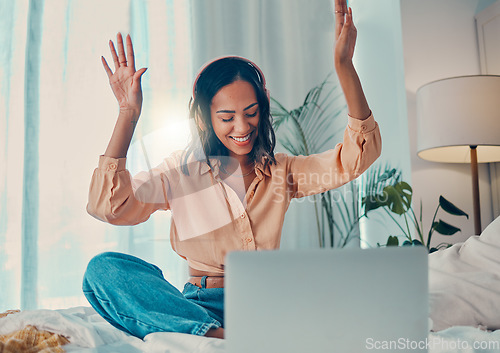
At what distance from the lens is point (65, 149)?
8.02 ft

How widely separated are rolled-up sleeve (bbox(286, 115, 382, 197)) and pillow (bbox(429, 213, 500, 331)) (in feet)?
1.12

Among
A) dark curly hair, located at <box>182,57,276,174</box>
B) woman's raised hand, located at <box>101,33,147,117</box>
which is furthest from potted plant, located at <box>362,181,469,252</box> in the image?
woman's raised hand, located at <box>101,33,147,117</box>

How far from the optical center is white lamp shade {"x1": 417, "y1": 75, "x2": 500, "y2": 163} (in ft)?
6.19

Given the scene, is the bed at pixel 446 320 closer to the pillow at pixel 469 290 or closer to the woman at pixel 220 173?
the pillow at pixel 469 290

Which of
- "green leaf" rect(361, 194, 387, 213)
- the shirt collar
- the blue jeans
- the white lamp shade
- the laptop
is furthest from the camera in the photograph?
"green leaf" rect(361, 194, 387, 213)

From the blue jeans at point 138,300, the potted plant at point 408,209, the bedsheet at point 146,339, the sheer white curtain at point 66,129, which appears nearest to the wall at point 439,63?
the potted plant at point 408,209

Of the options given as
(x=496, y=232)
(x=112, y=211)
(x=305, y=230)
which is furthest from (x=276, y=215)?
(x=305, y=230)

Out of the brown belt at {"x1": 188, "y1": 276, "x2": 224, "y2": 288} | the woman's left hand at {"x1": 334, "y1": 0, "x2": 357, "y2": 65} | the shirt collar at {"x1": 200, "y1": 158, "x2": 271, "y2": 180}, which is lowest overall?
the brown belt at {"x1": 188, "y1": 276, "x2": 224, "y2": 288}

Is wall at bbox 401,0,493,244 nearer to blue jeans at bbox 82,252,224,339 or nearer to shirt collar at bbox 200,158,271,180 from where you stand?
shirt collar at bbox 200,158,271,180

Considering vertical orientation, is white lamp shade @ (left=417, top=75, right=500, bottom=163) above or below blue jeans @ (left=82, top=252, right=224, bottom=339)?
above

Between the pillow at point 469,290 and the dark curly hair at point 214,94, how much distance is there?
1.92ft

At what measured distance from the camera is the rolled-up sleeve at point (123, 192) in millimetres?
1284

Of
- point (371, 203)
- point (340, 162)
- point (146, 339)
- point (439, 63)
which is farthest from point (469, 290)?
point (439, 63)

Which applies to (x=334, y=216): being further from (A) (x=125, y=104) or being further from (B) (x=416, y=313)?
(B) (x=416, y=313)
